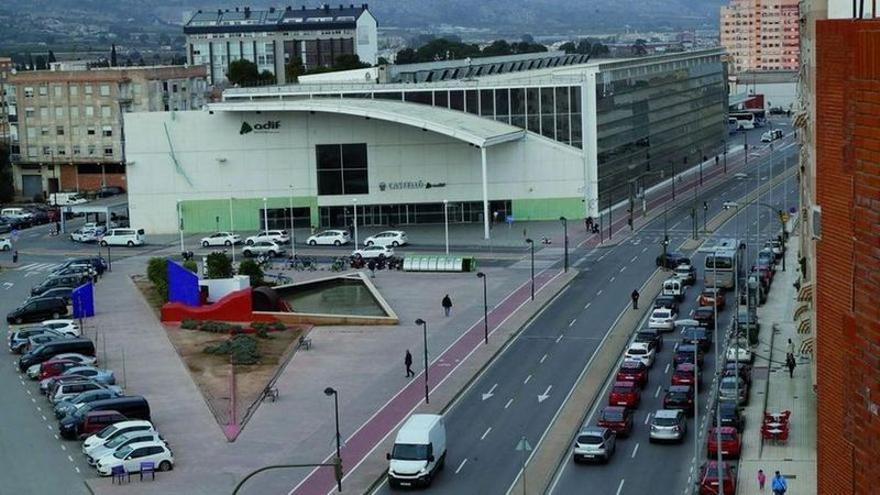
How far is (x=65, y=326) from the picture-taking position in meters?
68.1

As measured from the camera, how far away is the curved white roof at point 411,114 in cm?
9631

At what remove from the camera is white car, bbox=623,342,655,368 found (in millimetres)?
57247

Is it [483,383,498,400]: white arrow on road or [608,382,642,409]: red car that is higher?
[608,382,642,409]: red car

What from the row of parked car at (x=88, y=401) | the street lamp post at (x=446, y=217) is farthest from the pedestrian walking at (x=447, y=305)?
the street lamp post at (x=446, y=217)

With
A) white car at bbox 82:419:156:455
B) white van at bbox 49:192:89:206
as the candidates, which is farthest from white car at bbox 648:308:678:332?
white van at bbox 49:192:89:206

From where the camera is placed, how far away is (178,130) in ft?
336

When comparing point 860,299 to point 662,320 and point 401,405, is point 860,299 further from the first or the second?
point 662,320

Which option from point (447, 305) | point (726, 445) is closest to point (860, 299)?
point (726, 445)

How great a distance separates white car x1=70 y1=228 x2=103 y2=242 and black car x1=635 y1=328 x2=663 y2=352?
50.2 m

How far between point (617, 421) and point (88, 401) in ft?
54.8

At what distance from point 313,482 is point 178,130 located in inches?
2449

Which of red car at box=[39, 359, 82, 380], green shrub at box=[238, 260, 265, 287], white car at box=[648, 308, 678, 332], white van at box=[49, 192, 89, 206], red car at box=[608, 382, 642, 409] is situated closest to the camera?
red car at box=[608, 382, 642, 409]

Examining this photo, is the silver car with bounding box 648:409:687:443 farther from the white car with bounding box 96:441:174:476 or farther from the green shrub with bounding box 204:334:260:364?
the green shrub with bounding box 204:334:260:364

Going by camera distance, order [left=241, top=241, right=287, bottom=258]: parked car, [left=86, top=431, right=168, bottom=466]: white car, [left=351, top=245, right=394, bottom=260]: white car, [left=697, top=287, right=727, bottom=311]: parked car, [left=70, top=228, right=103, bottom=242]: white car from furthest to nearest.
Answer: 1. [left=70, top=228, right=103, bottom=242]: white car
2. [left=241, top=241, right=287, bottom=258]: parked car
3. [left=351, top=245, right=394, bottom=260]: white car
4. [left=697, top=287, right=727, bottom=311]: parked car
5. [left=86, top=431, right=168, bottom=466]: white car
